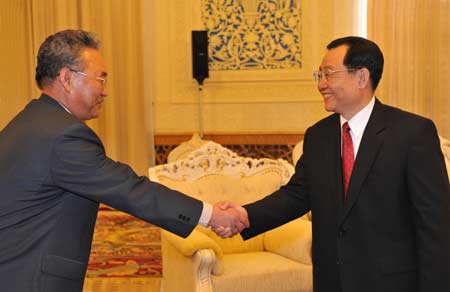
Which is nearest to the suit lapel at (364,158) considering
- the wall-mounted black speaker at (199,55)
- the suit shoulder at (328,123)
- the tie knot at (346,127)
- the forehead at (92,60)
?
the tie knot at (346,127)

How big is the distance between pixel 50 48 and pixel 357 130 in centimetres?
123

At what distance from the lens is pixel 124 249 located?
594 cm

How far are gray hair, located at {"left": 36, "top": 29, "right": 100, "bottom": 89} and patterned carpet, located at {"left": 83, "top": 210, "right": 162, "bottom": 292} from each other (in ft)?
8.76

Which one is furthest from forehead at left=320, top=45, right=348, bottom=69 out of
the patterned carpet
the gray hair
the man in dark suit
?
the patterned carpet

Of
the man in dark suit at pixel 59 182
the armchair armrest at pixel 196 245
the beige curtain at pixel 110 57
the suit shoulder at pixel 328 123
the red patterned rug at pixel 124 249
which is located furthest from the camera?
the beige curtain at pixel 110 57

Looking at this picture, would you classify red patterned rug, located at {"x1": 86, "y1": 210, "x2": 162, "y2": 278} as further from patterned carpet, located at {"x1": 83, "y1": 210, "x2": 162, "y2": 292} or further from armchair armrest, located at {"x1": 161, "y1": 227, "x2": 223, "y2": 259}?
armchair armrest, located at {"x1": 161, "y1": 227, "x2": 223, "y2": 259}

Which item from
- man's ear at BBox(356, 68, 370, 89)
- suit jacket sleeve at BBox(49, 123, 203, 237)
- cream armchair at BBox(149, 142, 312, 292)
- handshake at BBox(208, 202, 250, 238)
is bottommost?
cream armchair at BBox(149, 142, 312, 292)

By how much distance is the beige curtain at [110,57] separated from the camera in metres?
Result: 7.64

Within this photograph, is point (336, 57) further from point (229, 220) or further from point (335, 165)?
point (229, 220)

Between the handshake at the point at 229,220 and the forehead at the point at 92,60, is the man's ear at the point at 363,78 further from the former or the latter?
the forehead at the point at 92,60

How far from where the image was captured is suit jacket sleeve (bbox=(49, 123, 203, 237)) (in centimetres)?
236

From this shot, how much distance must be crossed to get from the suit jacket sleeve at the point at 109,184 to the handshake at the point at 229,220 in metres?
0.30

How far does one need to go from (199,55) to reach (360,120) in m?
5.11

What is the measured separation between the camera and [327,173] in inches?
107
